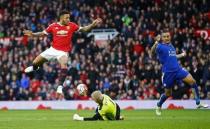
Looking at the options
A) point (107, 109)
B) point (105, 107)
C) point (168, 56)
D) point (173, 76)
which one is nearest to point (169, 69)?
point (173, 76)

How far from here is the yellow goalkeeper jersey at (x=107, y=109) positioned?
1905 centimetres

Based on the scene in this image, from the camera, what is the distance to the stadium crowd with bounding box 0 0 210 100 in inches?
1307

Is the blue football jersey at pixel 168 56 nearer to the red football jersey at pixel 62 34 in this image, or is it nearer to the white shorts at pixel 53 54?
the red football jersey at pixel 62 34

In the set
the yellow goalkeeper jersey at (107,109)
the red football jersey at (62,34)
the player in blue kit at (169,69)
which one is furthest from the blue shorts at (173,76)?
the yellow goalkeeper jersey at (107,109)

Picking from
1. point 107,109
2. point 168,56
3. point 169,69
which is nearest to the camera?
point 107,109

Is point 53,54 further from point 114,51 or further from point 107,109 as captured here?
point 114,51

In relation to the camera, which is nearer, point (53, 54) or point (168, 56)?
point (53, 54)

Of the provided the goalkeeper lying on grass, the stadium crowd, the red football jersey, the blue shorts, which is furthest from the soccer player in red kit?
the stadium crowd

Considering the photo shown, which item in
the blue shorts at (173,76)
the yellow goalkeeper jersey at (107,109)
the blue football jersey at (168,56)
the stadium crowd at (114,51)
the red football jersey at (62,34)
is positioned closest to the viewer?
the yellow goalkeeper jersey at (107,109)

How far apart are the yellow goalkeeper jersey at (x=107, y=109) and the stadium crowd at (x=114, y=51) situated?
12.4m

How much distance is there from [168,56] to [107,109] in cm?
468

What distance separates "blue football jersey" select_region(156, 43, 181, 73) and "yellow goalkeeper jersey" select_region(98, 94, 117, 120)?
13.6 feet

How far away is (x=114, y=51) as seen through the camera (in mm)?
35312

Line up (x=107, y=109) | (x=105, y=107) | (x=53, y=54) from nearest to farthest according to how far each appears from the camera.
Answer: (x=105, y=107) < (x=107, y=109) < (x=53, y=54)
